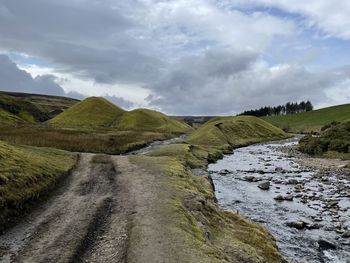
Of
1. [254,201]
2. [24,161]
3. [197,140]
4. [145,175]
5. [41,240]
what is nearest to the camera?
[41,240]

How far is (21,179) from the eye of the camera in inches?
1110

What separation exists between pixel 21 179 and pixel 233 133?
116 meters

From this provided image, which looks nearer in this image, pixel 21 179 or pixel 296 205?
pixel 21 179

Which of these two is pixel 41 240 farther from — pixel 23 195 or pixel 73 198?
pixel 73 198

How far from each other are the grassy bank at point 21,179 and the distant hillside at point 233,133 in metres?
72.7

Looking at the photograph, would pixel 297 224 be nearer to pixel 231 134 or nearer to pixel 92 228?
pixel 92 228

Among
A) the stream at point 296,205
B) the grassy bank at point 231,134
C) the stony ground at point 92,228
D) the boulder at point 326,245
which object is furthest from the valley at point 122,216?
the grassy bank at point 231,134

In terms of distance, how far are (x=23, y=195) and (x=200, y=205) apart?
39.3ft

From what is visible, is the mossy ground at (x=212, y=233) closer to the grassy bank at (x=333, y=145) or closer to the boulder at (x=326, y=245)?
the boulder at (x=326, y=245)

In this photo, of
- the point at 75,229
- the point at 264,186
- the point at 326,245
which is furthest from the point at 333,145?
the point at 75,229

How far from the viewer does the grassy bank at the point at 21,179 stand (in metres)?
24.7

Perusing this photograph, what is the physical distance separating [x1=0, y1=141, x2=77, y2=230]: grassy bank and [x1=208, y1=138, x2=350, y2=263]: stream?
16562mm

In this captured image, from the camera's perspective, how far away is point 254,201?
139 feet

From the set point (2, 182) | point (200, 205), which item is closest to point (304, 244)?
point (200, 205)
